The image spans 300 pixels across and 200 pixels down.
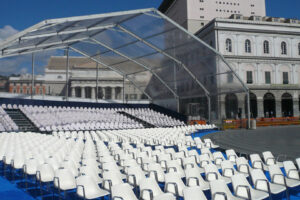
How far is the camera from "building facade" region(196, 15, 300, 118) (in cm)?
4259

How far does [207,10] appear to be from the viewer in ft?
214

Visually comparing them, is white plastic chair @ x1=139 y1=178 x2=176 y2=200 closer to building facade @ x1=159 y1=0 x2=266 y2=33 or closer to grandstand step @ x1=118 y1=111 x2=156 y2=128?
grandstand step @ x1=118 y1=111 x2=156 y2=128

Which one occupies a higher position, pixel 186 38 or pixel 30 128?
pixel 186 38

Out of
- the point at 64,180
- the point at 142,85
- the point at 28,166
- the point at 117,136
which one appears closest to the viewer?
the point at 64,180

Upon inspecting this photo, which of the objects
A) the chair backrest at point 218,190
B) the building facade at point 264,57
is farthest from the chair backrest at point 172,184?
the building facade at point 264,57

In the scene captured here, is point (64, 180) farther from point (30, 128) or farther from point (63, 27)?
point (30, 128)

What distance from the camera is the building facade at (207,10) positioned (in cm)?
6322

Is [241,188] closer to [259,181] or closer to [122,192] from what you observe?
[259,181]

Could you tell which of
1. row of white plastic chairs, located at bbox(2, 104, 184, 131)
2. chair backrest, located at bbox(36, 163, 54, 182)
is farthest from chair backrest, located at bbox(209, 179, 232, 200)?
row of white plastic chairs, located at bbox(2, 104, 184, 131)

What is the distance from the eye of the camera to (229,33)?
140 feet

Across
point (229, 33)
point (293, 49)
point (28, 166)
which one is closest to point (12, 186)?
point (28, 166)

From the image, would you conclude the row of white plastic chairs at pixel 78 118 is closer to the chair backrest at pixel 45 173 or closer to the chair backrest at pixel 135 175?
the chair backrest at pixel 45 173

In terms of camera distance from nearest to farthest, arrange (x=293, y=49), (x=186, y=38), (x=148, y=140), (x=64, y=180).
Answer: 1. (x=64, y=180)
2. (x=148, y=140)
3. (x=186, y=38)
4. (x=293, y=49)

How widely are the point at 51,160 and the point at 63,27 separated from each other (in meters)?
14.2
